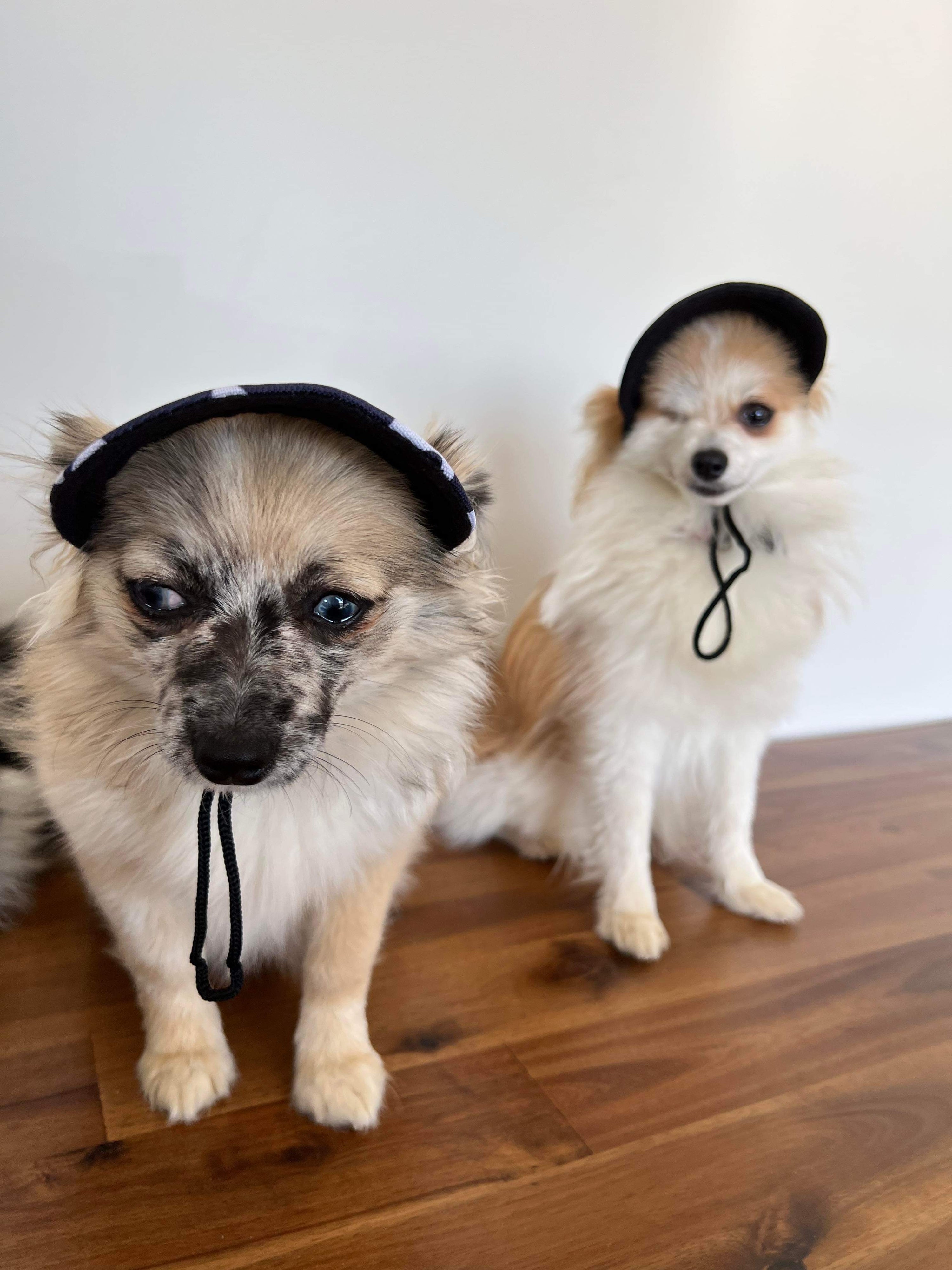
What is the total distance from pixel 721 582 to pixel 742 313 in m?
→ 0.48

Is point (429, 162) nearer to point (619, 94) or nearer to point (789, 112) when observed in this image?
point (619, 94)

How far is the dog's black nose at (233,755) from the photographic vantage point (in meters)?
0.85

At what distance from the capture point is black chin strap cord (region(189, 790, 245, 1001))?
3.19 feet

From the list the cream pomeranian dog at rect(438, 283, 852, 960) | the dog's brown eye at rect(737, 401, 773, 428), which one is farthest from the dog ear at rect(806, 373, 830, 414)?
the dog's brown eye at rect(737, 401, 773, 428)

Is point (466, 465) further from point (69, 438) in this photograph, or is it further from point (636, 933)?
point (636, 933)

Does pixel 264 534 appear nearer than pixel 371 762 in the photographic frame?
Yes

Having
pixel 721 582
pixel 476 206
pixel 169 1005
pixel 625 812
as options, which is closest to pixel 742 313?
pixel 721 582

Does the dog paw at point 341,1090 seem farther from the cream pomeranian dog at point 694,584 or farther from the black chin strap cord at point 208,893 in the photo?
the cream pomeranian dog at point 694,584

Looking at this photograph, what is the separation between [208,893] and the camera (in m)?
1.03

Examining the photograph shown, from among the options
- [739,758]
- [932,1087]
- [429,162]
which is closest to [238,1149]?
[932,1087]

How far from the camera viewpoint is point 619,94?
1863mm

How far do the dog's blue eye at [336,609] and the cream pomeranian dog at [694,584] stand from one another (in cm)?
66

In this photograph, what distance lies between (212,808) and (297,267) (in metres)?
1.13

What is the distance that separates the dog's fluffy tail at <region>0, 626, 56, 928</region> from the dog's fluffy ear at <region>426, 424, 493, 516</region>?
31.5 inches
